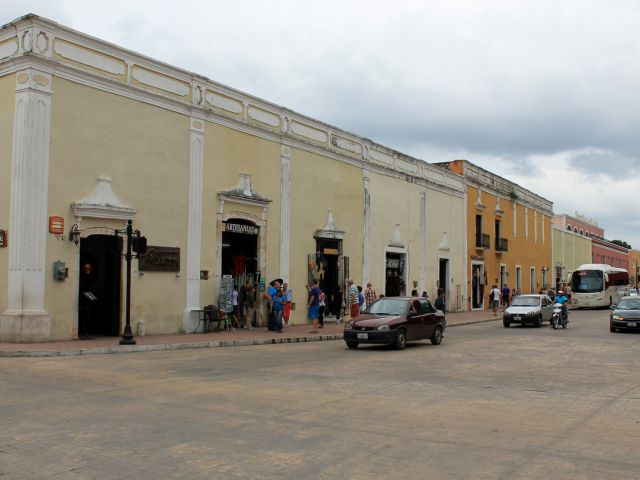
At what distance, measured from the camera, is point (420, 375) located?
12.6m

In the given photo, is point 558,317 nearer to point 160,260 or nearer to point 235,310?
point 235,310

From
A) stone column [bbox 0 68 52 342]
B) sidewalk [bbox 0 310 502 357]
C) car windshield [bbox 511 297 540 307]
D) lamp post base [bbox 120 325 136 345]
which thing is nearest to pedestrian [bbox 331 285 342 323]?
sidewalk [bbox 0 310 502 357]

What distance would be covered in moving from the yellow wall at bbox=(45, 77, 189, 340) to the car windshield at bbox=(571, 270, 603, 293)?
3397 centimetres

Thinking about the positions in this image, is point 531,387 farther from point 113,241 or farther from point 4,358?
point 113,241

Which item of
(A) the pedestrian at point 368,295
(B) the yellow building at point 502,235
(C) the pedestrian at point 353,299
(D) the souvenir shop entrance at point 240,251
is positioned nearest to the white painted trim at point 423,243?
(B) the yellow building at point 502,235

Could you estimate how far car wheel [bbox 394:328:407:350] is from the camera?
1780 cm

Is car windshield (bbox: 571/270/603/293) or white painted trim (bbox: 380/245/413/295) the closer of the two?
white painted trim (bbox: 380/245/413/295)

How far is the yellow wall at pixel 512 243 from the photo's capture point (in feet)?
142

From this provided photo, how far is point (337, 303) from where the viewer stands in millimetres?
28969

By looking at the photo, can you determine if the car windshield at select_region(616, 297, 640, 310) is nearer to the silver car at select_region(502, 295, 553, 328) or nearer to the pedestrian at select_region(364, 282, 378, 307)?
the silver car at select_region(502, 295, 553, 328)

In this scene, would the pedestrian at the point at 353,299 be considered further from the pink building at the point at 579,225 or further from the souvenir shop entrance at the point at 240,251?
the pink building at the point at 579,225

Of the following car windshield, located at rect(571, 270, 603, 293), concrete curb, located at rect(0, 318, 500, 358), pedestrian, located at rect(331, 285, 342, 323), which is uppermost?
car windshield, located at rect(571, 270, 603, 293)

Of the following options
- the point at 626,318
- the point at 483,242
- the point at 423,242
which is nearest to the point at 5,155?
the point at 626,318

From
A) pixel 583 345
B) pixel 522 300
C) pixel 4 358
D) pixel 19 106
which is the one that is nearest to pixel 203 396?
pixel 4 358
